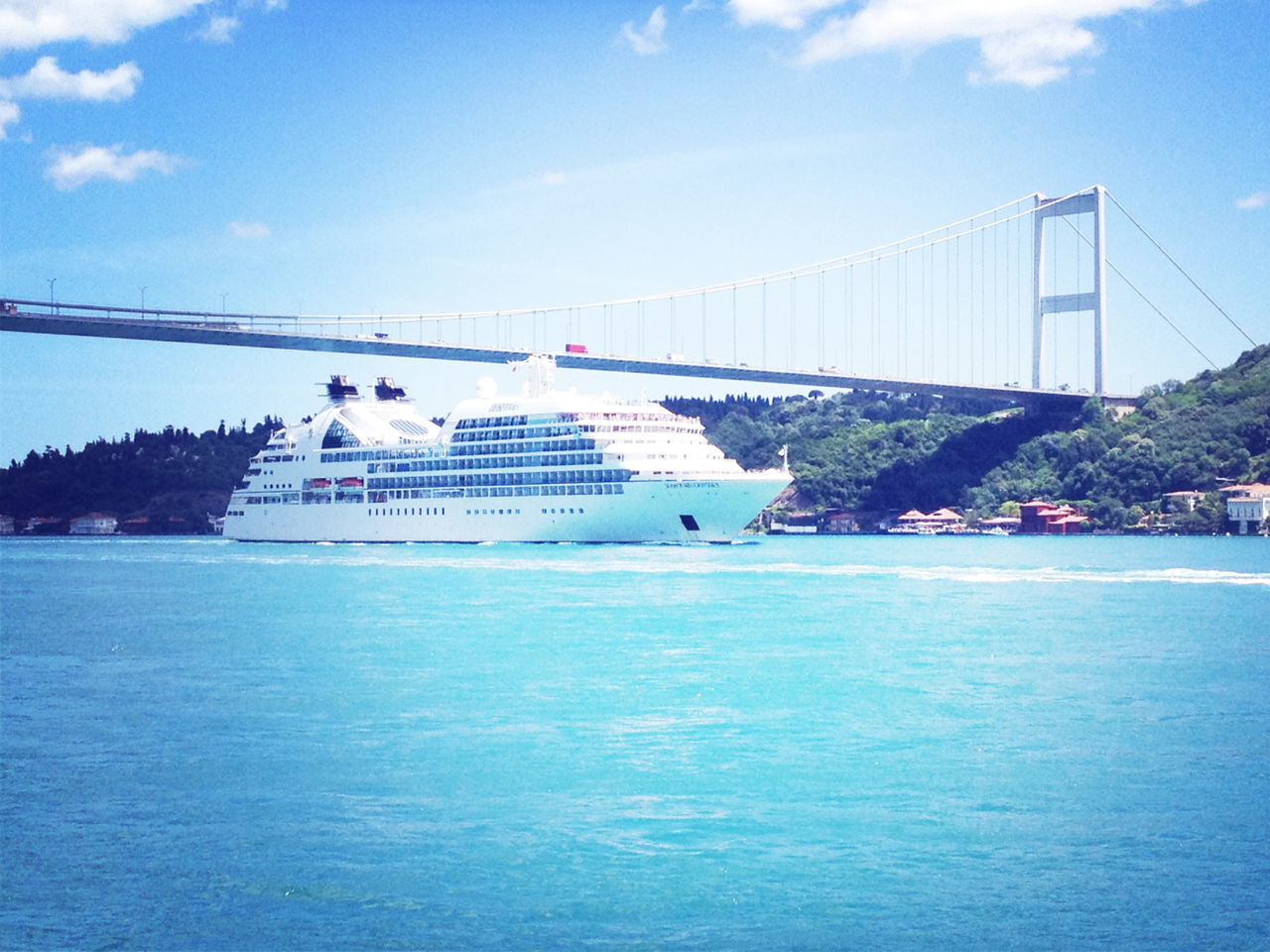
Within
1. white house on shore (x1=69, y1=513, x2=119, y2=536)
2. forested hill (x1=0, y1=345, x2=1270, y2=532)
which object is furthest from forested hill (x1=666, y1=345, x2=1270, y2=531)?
white house on shore (x1=69, y1=513, x2=119, y2=536)

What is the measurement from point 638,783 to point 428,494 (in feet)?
141

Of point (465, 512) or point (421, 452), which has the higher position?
point (421, 452)

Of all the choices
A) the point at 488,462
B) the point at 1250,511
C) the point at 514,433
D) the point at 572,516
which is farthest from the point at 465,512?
the point at 1250,511

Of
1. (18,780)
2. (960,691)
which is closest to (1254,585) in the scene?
(960,691)

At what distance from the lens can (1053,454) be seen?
63500 millimetres

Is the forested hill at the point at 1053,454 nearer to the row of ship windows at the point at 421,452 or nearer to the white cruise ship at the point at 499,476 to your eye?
the white cruise ship at the point at 499,476

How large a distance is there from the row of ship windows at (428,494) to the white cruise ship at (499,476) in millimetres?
51

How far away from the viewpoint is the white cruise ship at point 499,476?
1682 inches

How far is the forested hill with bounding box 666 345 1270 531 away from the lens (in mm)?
59312

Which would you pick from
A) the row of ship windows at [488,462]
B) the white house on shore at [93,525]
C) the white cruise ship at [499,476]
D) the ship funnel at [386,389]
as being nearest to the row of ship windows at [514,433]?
the white cruise ship at [499,476]

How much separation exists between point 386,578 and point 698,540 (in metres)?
16.1

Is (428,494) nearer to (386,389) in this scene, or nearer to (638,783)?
(386,389)

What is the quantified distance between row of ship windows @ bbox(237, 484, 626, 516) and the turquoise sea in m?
24.6

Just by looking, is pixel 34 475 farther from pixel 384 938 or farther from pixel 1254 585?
pixel 384 938
